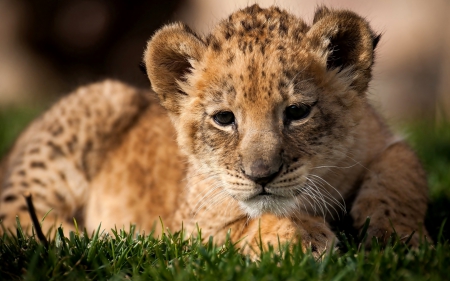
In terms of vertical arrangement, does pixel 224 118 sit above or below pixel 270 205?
above

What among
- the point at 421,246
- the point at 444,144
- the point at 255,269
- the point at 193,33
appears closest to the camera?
the point at 255,269

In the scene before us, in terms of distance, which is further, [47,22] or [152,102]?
[47,22]

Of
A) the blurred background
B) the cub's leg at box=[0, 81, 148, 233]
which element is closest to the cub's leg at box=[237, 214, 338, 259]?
the cub's leg at box=[0, 81, 148, 233]

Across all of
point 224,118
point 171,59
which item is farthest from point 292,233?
point 171,59

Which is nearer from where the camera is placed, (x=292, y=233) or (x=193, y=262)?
(x=193, y=262)

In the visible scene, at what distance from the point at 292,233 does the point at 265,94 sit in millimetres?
868

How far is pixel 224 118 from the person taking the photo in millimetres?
3975

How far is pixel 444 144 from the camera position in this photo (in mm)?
7457

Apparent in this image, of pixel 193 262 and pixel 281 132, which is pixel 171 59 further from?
pixel 193 262

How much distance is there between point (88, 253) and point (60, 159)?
254 centimetres

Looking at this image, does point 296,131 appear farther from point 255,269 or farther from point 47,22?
point 47,22

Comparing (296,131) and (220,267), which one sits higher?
(296,131)

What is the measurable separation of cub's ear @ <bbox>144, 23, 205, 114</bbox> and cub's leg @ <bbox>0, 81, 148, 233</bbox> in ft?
5.65

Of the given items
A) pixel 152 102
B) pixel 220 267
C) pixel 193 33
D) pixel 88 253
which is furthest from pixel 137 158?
pixel 220 267
